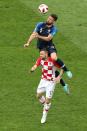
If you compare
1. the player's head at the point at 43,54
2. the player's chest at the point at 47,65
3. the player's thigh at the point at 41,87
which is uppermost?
the player's head at the point at 43,54

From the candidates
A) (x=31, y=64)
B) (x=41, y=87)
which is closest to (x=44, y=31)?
(x=41, y=87)

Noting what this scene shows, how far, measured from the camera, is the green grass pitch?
21.3m

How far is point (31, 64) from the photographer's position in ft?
94.5

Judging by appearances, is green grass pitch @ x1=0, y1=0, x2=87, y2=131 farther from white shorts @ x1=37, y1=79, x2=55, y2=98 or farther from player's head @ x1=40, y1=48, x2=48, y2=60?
player's head @ x1=40, y1=48, x2=48, y2=60

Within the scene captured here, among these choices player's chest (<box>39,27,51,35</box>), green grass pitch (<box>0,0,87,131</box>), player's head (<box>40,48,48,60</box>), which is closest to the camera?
player's head (<box>40,48,48,60</box>)

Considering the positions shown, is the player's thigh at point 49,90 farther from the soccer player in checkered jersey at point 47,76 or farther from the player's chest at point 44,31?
the player's chest at point 44,31

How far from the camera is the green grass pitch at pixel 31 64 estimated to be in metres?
21.3

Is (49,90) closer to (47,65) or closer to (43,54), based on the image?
(47,65)

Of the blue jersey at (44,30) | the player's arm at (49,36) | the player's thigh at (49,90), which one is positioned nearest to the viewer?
the player's thigh at (49,90)

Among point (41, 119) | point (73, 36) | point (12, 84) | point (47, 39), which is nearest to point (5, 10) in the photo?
point (73, 36)

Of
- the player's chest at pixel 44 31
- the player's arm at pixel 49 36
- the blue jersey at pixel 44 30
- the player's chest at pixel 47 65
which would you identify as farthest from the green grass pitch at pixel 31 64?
the player's chest at pixel 44 31

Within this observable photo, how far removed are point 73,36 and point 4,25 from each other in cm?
434

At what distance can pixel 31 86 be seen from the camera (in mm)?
25438

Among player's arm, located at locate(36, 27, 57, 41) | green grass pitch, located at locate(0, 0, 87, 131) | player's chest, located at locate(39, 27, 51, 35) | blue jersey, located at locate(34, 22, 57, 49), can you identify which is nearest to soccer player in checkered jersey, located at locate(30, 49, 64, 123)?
green grass pitch, located at locate(0, 0, 87, 131)
